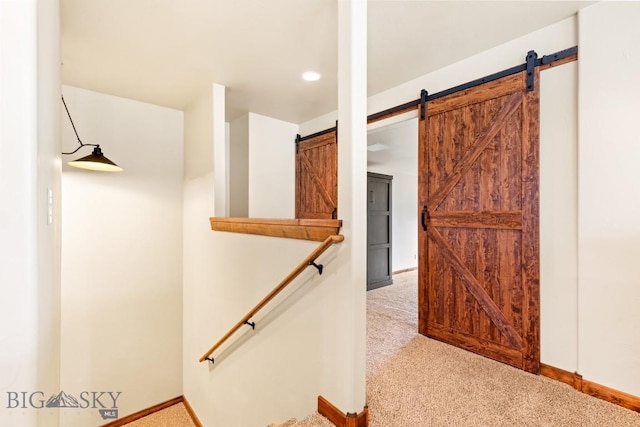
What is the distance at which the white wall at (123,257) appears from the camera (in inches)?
117

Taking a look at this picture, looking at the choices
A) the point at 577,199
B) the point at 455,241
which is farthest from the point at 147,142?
the point at 577,199

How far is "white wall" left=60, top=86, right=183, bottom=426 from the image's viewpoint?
2.98 m

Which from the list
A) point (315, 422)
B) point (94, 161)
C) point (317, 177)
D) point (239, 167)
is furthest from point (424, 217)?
point (94, 161)

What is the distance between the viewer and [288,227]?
5.67ft

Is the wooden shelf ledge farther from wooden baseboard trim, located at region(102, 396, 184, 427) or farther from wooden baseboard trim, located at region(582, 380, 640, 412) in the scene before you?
wooden baseboard trim, located at region(102, 396, 184, 427)

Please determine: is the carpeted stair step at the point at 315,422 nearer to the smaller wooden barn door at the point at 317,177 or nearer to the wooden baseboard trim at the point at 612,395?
the wooden baseboard trim at the point at 612,395

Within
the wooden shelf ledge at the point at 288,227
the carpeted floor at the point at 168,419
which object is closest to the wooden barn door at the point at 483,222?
the wooden shelf ledge at the point at 288,227

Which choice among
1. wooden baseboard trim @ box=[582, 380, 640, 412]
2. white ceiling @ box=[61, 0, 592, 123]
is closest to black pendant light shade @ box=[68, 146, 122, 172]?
white ceiling @ box=[61, 0, 592, 123]

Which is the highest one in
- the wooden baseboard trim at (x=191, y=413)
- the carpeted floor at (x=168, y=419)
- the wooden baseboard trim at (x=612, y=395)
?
the wooden baseboard trim at (x=612, y=395)

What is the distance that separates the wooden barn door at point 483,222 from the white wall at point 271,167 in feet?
6.47

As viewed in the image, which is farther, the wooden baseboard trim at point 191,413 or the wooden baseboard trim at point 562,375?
the wooden baseboard trim at point 191,413

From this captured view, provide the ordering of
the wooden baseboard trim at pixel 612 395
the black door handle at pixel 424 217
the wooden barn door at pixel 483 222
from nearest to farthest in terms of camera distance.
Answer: the wooden baseboard trim at pixel 612 395
the wooden barn door at pixel 483 222
the black door handle at pixel 424 217

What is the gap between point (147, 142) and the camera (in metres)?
3.38

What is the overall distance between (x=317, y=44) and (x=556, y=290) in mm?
2380
